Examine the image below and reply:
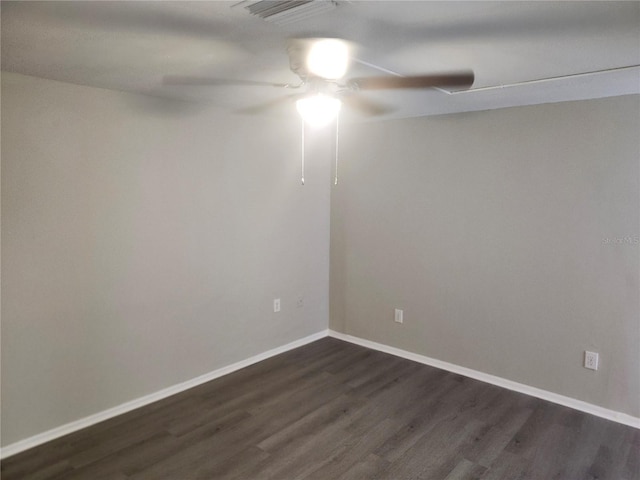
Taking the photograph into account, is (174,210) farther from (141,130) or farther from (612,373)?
(612,373)

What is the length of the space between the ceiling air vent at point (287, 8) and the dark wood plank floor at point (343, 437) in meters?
2.25

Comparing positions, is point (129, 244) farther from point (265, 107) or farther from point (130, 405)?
point (265, 107)

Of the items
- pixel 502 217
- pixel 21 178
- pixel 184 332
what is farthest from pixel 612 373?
pixel 21 178

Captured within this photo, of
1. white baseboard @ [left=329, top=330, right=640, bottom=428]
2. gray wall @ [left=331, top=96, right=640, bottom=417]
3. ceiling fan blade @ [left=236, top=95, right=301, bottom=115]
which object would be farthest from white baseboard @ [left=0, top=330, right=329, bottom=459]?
ceiling fan blade @ [left=236, top=95, right=301, bottom=115]

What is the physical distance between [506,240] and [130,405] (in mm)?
3030

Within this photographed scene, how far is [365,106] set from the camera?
133 inches

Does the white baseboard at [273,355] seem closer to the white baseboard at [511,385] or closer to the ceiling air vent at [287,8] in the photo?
the white baseboard at [511,385]

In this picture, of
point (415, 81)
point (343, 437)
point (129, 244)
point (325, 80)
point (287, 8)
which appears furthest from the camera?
point (129, 244)

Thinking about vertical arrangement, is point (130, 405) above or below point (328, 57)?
below

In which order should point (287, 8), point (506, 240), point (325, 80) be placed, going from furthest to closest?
point (506, 240) → point (325, 80) → point (287, 8)

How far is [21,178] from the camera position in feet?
7.98

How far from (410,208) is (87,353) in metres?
2.76

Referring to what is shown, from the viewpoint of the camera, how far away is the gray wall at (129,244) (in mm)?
2482

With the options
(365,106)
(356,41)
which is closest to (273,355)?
(365,106)
